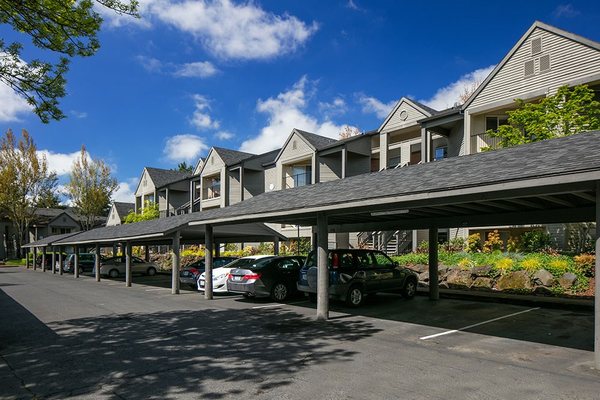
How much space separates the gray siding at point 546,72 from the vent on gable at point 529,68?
147mm

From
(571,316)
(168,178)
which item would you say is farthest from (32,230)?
(571,316)

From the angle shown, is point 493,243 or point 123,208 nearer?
point 493,243

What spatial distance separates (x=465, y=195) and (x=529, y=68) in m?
16.5

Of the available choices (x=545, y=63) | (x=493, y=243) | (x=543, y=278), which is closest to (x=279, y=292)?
(x=543, y=278)

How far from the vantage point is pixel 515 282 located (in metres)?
16.1

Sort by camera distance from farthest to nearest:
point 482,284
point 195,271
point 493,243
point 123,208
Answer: point 123,208 < point 493,243 < point 195,271 < point 482,284

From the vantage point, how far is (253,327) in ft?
33.3

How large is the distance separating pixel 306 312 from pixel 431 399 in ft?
23.7

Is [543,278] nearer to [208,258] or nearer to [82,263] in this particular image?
[208,258]

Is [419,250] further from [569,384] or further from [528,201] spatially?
[569,384]

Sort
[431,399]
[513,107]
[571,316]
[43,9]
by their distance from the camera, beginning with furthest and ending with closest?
[513,107]
[571,316]
[43,9]
[431,399]

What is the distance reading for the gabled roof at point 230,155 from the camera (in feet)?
133

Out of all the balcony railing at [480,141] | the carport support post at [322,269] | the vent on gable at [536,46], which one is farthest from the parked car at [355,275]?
the vent on gable at [536,46]

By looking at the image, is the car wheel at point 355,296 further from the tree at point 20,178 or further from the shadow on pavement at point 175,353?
the tree at point 20,178
